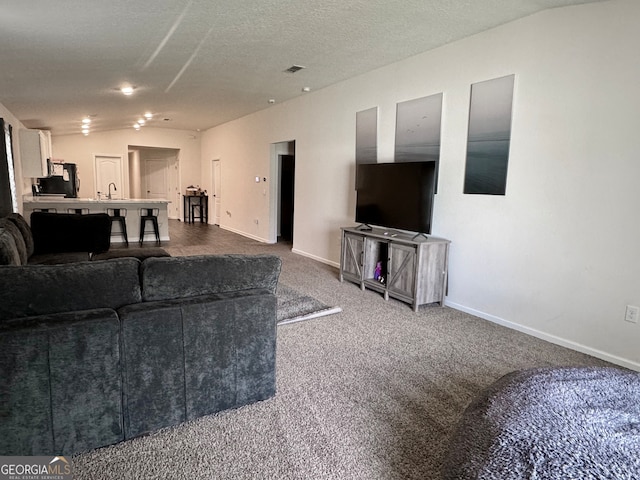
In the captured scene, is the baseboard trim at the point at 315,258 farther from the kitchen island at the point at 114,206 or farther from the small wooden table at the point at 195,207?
the small wooden table at the point at 195,207

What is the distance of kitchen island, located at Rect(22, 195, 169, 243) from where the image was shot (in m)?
7.11

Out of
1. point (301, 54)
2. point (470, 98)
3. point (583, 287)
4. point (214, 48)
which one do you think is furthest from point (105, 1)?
point (583, 287)

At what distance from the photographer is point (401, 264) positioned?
424 centimetres

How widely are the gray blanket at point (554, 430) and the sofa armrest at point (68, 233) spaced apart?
496cm

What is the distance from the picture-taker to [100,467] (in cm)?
173

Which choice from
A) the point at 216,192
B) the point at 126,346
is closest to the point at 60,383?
the point at 126,346

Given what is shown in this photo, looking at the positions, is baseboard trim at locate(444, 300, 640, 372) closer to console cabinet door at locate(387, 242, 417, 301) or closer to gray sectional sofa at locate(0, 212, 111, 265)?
console cabinet door at locate(387, 242, 417, 301)

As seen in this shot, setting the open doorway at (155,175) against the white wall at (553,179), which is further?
the open doorway at (155,175)

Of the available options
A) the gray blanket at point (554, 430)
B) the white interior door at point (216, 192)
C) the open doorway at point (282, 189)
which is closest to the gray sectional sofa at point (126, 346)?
the gray blanket at point (554, 430)

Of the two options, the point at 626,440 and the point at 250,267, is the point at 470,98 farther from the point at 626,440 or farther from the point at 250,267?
the point at 626,440

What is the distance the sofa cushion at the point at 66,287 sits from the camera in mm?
1701

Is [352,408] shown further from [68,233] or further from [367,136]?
[68,233]

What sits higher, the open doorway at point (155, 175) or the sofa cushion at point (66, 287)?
the open doorway at point (155, 175)

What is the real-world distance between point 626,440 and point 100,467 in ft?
6.80
